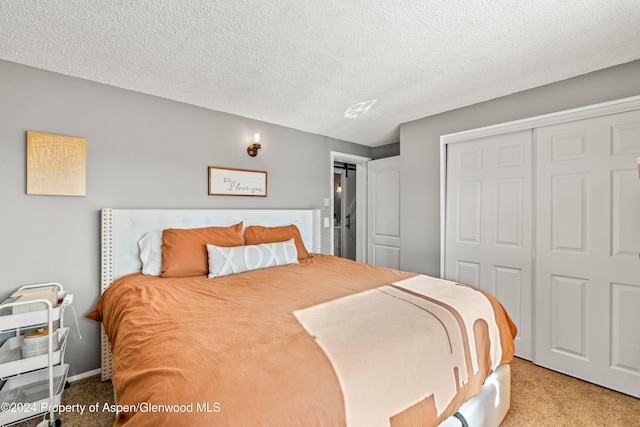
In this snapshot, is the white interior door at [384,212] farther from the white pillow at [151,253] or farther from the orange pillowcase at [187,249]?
the white pillow at [151,253]

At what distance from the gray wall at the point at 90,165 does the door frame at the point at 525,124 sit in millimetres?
2190

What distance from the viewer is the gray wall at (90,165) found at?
191 cm

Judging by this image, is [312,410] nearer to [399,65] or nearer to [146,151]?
[399,65]

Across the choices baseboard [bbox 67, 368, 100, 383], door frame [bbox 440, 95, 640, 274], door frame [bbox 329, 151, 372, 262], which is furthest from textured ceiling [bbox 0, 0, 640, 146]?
baseboard [bbox 67, 368, 100, 383]

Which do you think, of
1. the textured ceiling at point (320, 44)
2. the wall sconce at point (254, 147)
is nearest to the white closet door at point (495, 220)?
the textured ceiling at point (320, 44)

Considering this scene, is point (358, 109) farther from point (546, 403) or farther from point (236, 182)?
point (546, 403)

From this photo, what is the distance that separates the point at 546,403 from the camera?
6.22ft

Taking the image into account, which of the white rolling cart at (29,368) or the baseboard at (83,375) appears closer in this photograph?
the white rolling cart at (29,368)

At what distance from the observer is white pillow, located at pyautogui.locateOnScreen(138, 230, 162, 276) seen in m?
2.26

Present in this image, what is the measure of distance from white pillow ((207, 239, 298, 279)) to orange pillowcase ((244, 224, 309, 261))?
0.19m

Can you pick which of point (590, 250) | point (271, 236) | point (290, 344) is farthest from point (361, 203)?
point (290, 344)

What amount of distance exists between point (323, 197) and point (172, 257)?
2.07 metres

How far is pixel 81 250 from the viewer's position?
2.14 m

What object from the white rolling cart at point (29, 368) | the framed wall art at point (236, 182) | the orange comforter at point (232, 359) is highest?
the framed wall art at point (236, 182)
